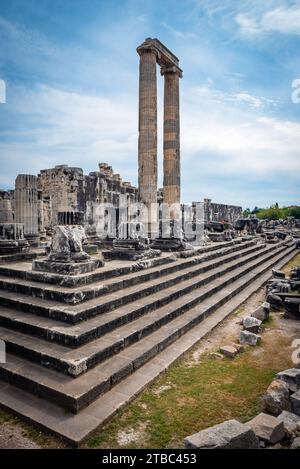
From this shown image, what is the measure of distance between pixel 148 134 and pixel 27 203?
5.97 meters

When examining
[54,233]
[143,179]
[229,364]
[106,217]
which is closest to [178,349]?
[229,364]

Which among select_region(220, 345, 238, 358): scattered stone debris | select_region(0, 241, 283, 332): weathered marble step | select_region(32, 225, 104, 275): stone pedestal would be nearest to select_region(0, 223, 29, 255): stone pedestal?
select_region(32, 225, 104, 275): stone pedestal

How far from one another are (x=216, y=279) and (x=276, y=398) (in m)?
5.65

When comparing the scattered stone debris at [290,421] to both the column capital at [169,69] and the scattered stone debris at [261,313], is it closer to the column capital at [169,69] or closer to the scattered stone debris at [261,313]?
the scattered stone debris at [261,313]

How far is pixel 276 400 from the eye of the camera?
312 cm

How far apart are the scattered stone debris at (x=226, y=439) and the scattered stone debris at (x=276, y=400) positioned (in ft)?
2.36

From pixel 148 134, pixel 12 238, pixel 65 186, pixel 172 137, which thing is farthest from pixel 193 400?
pixel 65 186

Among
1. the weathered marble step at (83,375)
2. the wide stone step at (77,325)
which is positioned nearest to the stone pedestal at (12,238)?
the wide stone step at (77,325)

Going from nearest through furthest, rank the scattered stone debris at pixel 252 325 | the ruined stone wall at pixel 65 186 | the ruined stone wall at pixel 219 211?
the scattered stone debris at pixel 252 325 < the ruined stone wall at pixel 65 186 < the ruined stone wall at pixel 219 211

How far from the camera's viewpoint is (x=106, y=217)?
15938 millimetres

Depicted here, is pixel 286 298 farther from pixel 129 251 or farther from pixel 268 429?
pixel 268 429

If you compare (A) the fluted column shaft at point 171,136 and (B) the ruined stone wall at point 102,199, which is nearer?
(A) the fluted column shaft at point 171,136

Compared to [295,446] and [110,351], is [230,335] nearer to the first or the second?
A: [110,351]

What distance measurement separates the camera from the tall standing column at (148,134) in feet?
40.2
